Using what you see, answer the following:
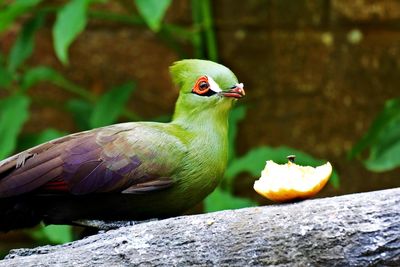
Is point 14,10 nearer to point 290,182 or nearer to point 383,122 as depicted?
point 383,122

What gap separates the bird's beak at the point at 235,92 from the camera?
2342 millimetres

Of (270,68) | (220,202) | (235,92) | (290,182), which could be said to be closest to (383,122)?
(220,202)

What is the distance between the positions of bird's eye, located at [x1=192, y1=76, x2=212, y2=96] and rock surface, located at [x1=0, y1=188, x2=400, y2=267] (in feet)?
1.36

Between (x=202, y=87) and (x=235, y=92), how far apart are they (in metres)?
0.10

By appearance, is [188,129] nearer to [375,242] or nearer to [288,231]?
[288,231]

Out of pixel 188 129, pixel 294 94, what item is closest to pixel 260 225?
pixel 188 129

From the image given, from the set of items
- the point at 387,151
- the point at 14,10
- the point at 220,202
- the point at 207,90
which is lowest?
the point at 220,202

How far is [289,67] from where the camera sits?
4809mm

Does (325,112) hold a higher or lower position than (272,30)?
lower

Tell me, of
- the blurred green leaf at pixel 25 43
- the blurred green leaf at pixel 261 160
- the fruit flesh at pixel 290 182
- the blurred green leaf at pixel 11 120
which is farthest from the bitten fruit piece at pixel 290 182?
the blurred green leaf at pixel 25 43

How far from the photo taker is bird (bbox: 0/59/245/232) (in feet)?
7.48

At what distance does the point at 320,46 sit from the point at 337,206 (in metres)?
2.90

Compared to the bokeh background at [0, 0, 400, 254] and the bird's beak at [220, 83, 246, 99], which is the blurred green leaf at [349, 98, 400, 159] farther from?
the bird's beak at [220, 83, 246, 99]

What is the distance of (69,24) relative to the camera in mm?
3639
